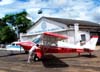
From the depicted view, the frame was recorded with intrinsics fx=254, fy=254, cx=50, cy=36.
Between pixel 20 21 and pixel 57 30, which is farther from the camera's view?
pixel 20 21

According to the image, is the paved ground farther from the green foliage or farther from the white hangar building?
the green foliage

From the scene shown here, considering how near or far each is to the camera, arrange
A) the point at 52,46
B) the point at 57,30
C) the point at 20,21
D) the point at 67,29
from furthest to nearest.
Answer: the point at 20,21 < the point at 57,30 < the point at 67,29 < the point at 52,46

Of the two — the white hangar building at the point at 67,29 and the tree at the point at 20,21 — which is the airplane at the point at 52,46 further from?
the tree at the point at 20,21

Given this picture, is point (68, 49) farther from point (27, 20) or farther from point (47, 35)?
point (27, 20)

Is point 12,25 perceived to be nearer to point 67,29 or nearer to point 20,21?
point 20,21

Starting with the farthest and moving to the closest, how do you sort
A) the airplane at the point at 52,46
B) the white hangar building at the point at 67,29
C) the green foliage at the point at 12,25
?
the green foliage at the point at 12,25, the white hangar building at the point at 67,29, the airplane at the point at 52,46

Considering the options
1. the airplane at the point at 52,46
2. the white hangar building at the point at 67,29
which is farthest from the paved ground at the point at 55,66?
the white hangar building at the point at 67,29

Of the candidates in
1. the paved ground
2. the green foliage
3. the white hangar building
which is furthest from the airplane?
the green foliage

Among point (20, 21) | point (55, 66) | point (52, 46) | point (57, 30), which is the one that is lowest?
point (55, 66)

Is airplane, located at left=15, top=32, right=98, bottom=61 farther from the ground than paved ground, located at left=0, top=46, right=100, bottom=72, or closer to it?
farther from the ground

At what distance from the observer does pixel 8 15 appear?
84250 millimetres

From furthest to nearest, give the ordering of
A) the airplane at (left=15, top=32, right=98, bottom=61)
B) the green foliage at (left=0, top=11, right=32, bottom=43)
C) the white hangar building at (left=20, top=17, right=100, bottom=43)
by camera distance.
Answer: the green foliage at (left=0, top=11, right=32, bottom=43), the white hangar building at (left=20, top=17, right=100, bottom=43), the airplane at (left=15, top=32, right=98, bottom=61)

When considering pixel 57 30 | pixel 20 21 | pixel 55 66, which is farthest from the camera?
pixel 20 21

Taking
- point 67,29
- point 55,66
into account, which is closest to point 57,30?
point 67,29
